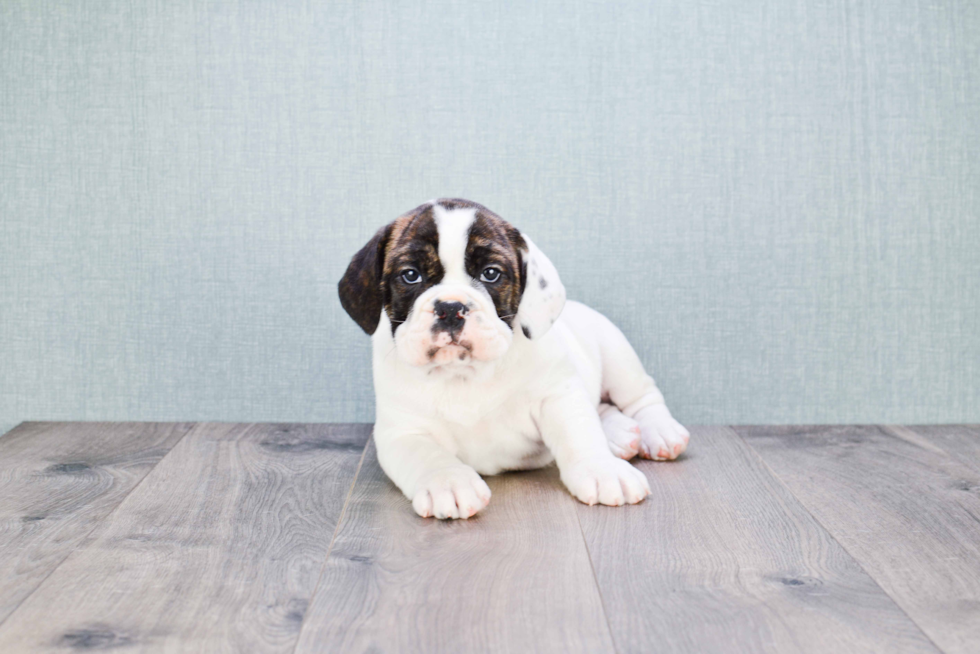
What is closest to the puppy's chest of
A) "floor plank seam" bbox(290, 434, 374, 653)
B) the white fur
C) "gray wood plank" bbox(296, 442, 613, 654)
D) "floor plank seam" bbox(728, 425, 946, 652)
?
the white fur

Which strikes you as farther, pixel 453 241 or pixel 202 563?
pixel 453 241

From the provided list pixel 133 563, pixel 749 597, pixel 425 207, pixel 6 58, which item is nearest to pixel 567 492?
pixel 749 597

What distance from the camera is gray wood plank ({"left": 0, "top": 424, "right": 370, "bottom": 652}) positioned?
46.9 inches

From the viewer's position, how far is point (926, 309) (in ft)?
8.54

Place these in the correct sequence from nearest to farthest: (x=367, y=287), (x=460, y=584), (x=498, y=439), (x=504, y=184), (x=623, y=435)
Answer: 1. (x=460, y=584)
2. (x=367, y=287)
3. (x=498, y=439)
4. (x=623, y=435)
5. (x=504, y=184)

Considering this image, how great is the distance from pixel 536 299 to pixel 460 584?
70cm

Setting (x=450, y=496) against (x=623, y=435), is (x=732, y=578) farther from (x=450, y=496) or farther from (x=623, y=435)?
(x=623, y=435)

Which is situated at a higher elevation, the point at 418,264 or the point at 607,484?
the point at 418,264

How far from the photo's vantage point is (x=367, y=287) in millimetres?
1789

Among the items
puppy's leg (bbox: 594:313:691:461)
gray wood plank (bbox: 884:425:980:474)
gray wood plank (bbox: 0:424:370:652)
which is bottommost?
gray wood plank (bbox: 884:425:980:474)

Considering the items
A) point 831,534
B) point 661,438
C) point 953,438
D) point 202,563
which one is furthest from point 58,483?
point 953,438

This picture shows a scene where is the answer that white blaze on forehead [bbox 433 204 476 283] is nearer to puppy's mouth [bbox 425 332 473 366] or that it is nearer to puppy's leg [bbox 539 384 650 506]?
→ puppy's mouth [bbox 425 332 473 366]

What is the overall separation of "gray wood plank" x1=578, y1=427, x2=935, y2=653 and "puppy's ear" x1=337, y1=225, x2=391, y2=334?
0.62 metres

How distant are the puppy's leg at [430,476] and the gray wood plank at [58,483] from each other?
2.00ft
